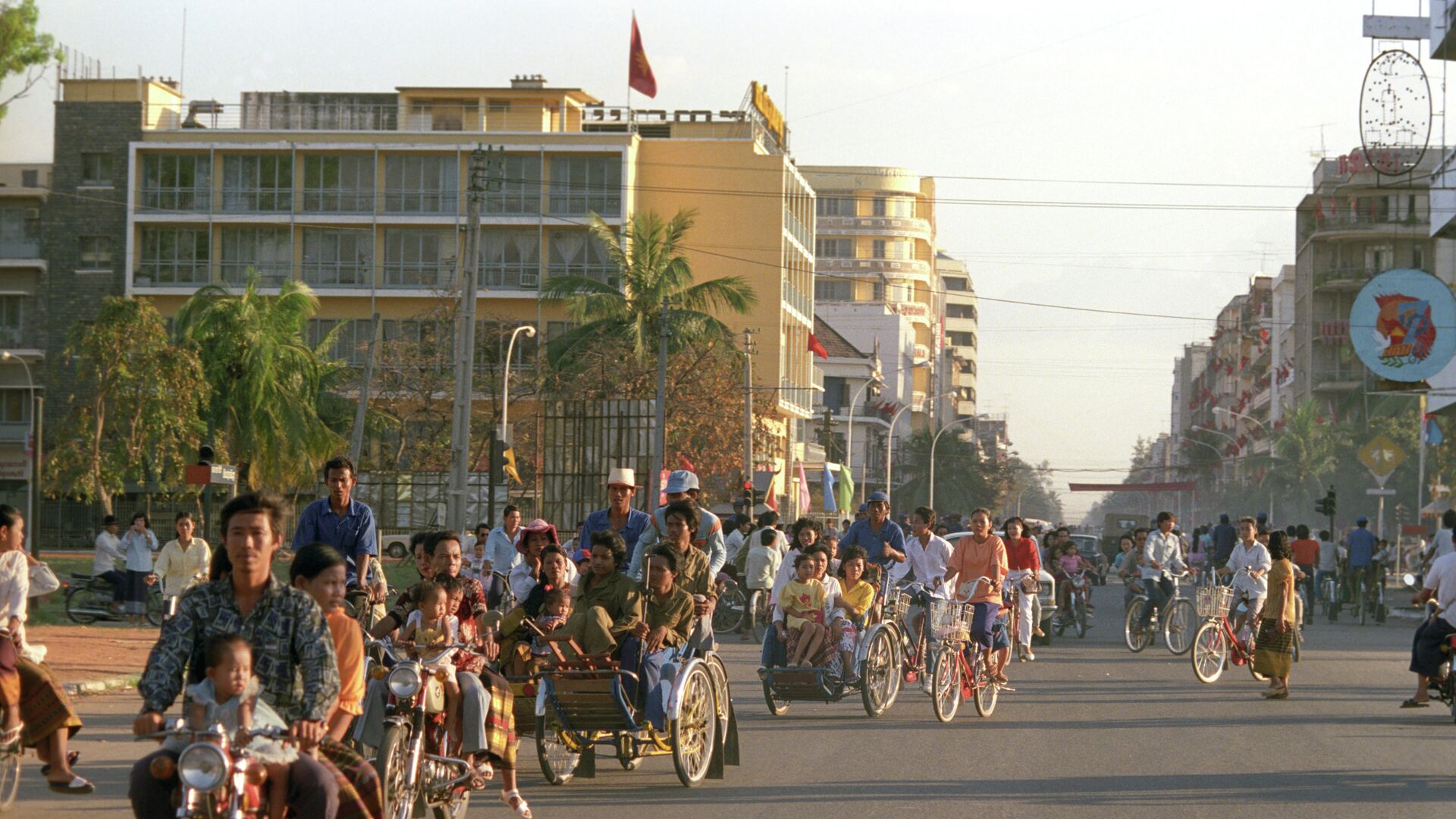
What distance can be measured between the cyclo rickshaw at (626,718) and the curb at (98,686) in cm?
670

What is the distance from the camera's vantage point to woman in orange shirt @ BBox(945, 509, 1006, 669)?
15922mm

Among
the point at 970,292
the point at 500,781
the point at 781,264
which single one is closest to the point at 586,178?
the point at 781,264

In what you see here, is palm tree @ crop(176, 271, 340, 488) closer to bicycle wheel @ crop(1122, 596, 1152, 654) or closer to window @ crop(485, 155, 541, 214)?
window @ crop(485, 155, 541, 214)

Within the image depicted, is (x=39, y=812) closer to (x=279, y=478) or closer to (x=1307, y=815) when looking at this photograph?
(x=1307, y=815)

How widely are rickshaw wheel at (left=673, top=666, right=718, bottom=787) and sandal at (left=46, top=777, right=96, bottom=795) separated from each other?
319 cm

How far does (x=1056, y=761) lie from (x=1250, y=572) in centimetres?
842

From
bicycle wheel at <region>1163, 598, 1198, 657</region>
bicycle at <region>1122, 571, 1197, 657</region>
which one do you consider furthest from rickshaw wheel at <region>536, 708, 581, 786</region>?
bicycle wheel at <region>1163, 598, 1198, 657</region>

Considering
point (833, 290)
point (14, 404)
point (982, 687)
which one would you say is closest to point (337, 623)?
point (982, 687)

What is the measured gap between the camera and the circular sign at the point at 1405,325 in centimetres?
3456

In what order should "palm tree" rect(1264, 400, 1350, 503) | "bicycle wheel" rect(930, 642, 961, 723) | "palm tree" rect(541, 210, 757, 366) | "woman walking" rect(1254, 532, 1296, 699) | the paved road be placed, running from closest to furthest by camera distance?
1. the paved road
2. "bicycle wheel" rect(930, 642, 961, 723)
3. "woman walking" rect(1254, 532, 1296, 699)
4. "palm tree" rect(541, 210, 757, 366)
5. "palm tree" rect(1264, 400, 1350, 503)

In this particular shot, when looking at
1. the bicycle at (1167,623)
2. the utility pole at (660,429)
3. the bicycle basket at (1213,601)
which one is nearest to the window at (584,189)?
the utility pole at (660,429)

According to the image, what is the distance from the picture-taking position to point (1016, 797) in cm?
1051

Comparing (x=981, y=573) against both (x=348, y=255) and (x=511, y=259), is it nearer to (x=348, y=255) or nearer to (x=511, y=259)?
(x=511, y=259)

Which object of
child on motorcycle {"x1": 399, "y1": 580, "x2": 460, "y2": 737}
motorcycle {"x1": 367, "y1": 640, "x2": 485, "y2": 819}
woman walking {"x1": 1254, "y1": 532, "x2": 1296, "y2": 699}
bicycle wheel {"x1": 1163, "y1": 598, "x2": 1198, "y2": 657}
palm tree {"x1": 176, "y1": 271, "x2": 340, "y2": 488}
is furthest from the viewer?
palm tree {"x1": 176, "y1": 271, "x2": 340, "y2": 488}
